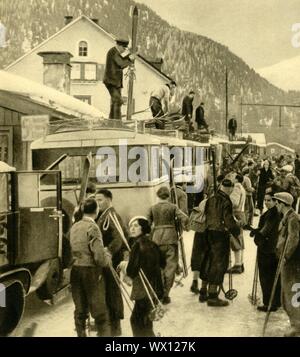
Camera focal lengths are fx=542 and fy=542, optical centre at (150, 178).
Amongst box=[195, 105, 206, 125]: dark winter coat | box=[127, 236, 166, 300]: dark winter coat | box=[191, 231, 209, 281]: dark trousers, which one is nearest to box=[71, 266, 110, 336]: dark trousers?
box=[127, 236, 166, 300]: dark winter coat

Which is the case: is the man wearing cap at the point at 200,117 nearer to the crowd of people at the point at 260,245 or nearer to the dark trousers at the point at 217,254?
the crowd of people at the point at 260,245

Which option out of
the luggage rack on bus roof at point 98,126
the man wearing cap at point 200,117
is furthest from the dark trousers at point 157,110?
the luggage rack on bus roof at point 98,126

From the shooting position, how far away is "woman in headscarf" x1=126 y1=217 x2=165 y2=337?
4695 mm

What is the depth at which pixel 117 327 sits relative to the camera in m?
5.27

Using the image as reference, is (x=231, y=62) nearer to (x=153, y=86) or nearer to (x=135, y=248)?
(x=153, y=86)

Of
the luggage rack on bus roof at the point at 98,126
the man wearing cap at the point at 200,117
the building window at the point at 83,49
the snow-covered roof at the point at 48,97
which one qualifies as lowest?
the luggage rack on bus roof at the point at 98,126

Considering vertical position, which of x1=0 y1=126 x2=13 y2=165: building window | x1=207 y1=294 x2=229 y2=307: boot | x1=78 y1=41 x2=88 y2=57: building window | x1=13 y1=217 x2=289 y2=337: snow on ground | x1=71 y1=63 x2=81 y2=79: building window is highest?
x1=78 y1=41 x2=88 y2=57: building window

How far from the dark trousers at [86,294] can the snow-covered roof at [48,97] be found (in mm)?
3401

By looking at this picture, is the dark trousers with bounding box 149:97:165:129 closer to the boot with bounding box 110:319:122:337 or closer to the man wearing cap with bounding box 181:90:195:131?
the man wearing cap with bounding box 181:90:195:131

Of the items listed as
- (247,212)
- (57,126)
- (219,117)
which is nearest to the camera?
(57,126)

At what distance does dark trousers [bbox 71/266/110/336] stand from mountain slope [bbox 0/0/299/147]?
10.6 ft

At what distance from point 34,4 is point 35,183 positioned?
9.18ft

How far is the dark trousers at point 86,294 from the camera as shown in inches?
191
